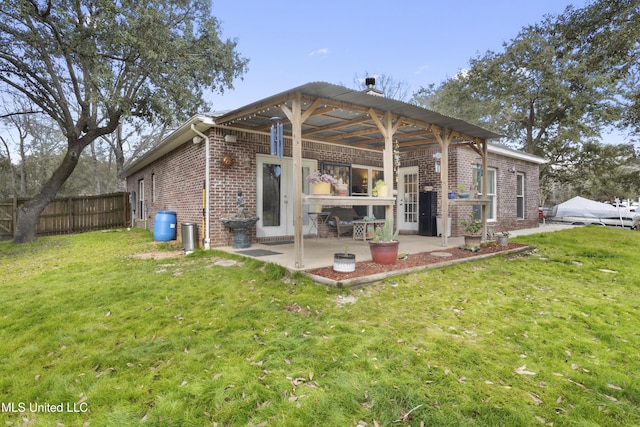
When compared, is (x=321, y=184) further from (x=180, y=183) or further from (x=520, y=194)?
(x=520, y=194)

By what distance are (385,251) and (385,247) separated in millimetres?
65

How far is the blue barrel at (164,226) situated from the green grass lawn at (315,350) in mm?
3627

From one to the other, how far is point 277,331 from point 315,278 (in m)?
1.39

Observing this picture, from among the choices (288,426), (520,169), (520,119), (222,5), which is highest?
(222,5)

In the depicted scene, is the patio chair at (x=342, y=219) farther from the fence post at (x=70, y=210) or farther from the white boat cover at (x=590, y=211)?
the white boat cover at (x=590, y=211)

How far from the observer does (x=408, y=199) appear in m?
10.2

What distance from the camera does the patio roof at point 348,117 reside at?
4723 mm

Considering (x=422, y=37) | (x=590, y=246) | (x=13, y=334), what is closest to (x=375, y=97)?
(x=13, y=334)

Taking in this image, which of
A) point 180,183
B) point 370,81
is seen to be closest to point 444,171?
point 370,81

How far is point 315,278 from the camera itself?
165 inches

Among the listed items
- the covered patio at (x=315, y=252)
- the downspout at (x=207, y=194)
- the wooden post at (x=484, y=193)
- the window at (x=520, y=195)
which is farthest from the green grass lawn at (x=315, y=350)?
the window at (x=520, y=195)

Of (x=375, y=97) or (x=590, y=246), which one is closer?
(x=375, y=97)

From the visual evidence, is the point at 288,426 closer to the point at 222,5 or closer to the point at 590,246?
the point at 590,246

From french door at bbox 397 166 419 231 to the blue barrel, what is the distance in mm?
A: 6536
